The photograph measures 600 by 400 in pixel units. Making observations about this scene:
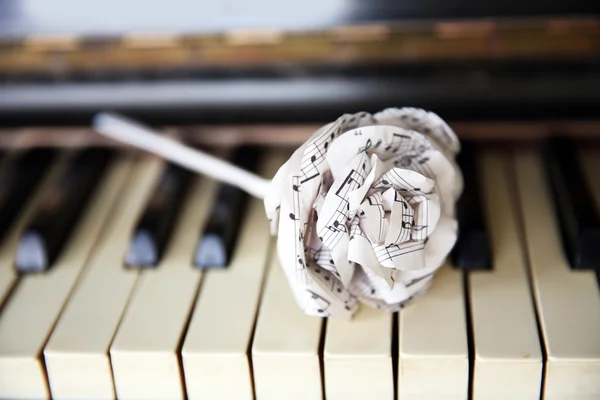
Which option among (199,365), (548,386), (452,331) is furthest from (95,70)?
(548,386)

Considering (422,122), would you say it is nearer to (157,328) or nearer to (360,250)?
(360,250)

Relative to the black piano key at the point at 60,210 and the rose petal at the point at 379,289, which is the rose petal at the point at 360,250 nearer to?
the rose petal at the point at 379,289

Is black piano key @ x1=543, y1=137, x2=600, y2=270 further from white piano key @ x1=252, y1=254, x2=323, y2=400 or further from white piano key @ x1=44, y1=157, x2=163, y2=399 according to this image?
white piano key @ x1=44, y1=157, x2=163, y2=399

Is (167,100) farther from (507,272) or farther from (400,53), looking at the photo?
(507,272)

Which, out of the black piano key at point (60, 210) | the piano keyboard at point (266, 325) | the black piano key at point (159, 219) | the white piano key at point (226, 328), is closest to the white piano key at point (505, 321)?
the piano keyboard at point (266, 325)

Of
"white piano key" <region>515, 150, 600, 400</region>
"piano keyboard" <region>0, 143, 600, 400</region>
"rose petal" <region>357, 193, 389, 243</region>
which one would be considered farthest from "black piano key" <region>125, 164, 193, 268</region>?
"white piano key" <region>515, 150, 600, 400</region>

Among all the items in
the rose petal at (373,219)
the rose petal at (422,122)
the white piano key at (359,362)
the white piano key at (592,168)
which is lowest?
the white piano key at (359,362)

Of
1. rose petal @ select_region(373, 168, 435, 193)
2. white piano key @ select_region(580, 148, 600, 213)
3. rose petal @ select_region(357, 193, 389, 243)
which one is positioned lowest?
white piano key @ select_region(580, 148, 600, 213)

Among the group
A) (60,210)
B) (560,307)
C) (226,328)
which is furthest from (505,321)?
(60,210)
